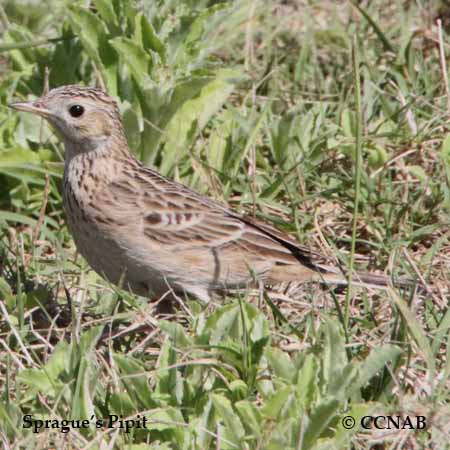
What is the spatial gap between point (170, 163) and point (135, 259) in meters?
1.58

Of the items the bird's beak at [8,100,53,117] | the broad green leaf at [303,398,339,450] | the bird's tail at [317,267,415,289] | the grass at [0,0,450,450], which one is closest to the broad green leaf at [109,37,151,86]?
the grass at [0,0,450,450]

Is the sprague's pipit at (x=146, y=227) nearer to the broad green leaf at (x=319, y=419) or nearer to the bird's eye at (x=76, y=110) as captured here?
the bird's eye at (x=76, y=110)

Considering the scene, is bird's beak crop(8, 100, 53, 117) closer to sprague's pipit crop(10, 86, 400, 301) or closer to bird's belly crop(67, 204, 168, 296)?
sprague's pipit crop(10, 86, 400, 301)

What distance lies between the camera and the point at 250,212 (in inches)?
284

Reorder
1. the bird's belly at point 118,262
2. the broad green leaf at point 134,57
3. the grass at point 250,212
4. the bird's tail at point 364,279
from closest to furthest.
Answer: the grass at point 250,212 → the bird's belly at point 118,262 → the bird's tail at point 364,279 → the broad green leaf at point 134,57

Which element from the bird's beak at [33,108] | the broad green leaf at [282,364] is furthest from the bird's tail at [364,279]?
the bird's beak at [33,108]

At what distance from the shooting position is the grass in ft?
15.8

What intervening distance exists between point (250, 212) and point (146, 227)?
1237 mm

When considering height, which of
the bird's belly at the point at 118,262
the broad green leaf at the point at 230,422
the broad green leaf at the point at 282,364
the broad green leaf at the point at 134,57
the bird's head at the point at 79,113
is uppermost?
the broad green leaf at the point at 134,57

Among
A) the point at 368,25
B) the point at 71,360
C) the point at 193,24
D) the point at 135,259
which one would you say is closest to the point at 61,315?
the point at 135,259

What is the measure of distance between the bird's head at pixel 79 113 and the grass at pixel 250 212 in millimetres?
517

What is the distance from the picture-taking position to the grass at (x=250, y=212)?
15.8 feet

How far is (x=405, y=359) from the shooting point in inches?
205

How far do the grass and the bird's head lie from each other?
52 cm
